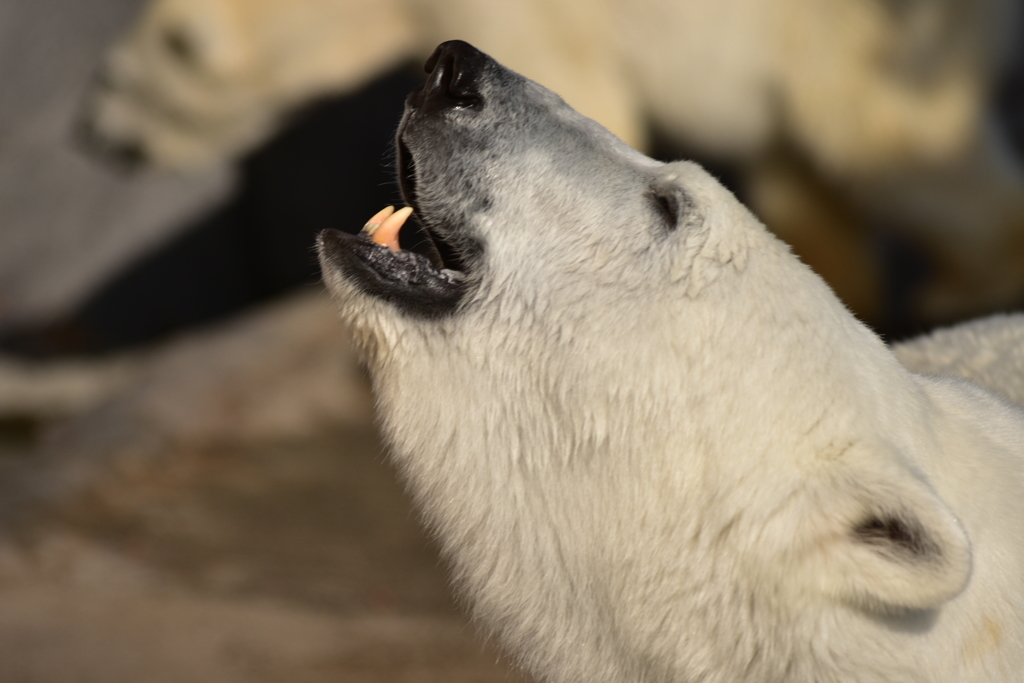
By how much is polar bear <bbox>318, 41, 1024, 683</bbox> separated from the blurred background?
4.85 ft

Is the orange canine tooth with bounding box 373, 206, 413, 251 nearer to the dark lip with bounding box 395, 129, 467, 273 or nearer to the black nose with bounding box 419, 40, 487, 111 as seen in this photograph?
the dark lip with bounding box 395, 129, 467, 273

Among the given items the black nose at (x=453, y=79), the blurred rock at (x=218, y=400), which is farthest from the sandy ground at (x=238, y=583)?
the black nose at (x=453, y=79)

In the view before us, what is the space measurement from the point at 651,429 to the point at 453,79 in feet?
2.05

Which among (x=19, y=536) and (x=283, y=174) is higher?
(x=283, y=174)

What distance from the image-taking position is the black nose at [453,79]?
1.63 m

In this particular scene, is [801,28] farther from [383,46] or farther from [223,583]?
[223,583]

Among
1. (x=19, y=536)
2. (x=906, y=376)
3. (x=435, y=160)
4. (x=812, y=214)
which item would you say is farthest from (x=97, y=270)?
(x=906, y=376)

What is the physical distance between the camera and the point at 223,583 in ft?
11.5

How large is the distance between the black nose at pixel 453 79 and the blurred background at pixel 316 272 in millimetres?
1868

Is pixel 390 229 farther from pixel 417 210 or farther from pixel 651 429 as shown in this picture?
pixel 651 429

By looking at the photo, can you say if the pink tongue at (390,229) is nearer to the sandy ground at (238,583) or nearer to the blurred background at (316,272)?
the sandy ground at (238,583)

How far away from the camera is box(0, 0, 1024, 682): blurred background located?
10.7 feet

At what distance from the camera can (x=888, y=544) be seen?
1329mm

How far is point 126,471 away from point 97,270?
2.42m
